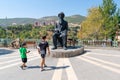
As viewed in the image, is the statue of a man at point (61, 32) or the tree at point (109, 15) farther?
the tree at point (109, 15)

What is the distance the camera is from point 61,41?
16938 millimetres

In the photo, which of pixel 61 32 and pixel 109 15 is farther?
pixel 109 15

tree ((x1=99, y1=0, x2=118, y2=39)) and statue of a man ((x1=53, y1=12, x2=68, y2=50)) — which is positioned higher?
tree ((x1=99, y1=0, x2=118, y2=39))

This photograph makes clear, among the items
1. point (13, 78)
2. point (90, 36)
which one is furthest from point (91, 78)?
point (90, 36)

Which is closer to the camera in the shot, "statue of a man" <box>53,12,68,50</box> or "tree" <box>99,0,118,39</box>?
"statue of a man" <box>53,12,68,50</box>

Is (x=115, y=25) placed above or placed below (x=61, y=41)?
above

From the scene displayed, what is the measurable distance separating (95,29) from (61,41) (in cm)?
2654

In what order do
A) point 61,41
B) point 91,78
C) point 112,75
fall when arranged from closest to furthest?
point 91,78 < point 112,75 < point 61,41

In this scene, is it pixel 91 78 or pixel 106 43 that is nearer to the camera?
pixel 91 78

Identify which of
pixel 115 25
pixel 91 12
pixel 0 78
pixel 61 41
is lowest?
pixel 0 78

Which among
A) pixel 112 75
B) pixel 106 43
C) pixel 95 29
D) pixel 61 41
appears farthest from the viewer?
pixel 95 29

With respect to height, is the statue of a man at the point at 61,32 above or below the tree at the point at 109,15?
below

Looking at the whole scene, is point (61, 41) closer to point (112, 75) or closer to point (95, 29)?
point (112, 75)

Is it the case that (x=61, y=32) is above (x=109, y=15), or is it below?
below
